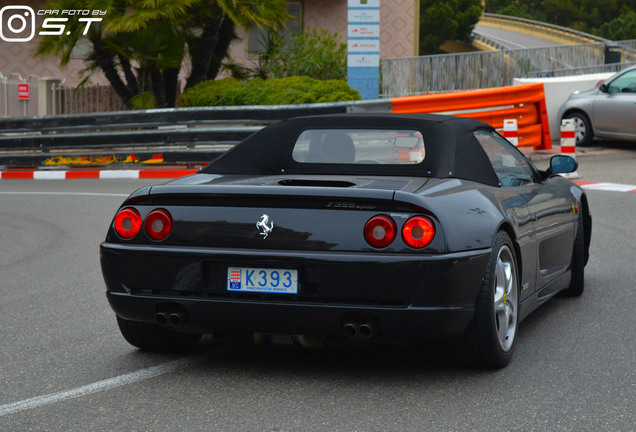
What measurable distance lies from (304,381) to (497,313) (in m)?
1.03

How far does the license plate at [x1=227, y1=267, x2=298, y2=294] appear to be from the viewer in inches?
185

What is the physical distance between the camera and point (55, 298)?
7238 mm

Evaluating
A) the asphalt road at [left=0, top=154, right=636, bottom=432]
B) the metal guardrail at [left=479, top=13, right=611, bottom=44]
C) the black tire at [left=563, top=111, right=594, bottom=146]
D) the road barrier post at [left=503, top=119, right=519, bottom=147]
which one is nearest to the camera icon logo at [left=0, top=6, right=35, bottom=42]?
the black tire at [left=563, top=111, right=594, bottom=146]

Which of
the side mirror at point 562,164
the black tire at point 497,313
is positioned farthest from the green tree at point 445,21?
the black tire at point 497,313

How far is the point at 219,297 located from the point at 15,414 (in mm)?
1045

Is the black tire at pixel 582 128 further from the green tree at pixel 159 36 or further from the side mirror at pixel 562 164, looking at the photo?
the side mirror at pixel 562 164

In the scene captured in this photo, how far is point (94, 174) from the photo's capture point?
17.9 meters

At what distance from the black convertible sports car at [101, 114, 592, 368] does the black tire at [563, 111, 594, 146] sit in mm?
14350

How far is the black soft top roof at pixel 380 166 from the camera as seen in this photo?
5312 mm

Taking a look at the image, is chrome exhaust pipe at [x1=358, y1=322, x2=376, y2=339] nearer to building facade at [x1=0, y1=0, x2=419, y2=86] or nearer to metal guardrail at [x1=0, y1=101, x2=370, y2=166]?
metal guardrail at [x1=0, y1=101, x2=370, y2=166]

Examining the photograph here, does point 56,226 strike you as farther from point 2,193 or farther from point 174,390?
point 174,390

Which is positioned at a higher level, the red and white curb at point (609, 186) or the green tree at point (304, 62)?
the green tree at point (304, 62)

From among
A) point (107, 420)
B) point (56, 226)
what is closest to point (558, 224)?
point (107, 420)

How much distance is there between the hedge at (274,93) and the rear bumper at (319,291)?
1389 centimetres
